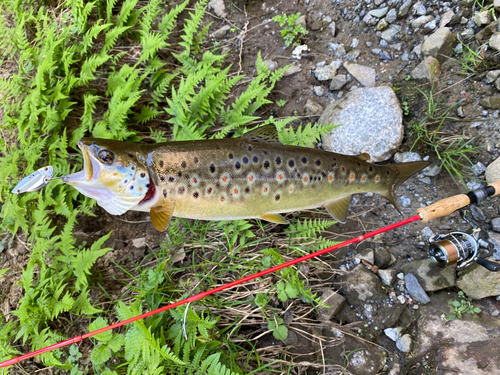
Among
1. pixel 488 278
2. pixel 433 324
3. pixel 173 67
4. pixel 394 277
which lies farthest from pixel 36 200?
pixel 488 278

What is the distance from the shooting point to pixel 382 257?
3.71m

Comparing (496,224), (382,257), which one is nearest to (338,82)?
(382,257)

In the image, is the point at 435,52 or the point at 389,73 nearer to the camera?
the point at 435,52

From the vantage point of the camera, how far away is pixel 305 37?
5.04 metres

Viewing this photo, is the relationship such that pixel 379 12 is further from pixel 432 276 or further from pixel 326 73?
pixel 432 276

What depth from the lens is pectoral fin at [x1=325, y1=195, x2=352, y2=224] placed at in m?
3.11

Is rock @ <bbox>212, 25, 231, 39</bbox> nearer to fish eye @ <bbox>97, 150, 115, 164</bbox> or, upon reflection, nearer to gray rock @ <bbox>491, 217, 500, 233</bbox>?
fish eye @ <bbox>97, 150, 115, 164</bbox>

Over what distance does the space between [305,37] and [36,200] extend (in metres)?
4.73

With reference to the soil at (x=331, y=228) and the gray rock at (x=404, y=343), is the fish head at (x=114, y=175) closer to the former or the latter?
the soil at (x=331, y=228)

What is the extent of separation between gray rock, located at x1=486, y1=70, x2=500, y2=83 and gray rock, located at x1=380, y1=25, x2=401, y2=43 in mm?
1328

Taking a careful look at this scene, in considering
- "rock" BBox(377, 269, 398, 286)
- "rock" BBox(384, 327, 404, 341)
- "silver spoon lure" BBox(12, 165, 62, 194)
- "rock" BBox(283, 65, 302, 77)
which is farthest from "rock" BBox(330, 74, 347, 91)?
"silver spoon lure" BBox(12, 165, 62, 194)

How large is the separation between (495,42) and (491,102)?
715mm

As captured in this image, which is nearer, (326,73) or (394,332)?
(394,332)

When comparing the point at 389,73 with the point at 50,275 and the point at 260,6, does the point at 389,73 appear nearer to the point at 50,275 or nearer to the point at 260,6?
the point at 260,6
